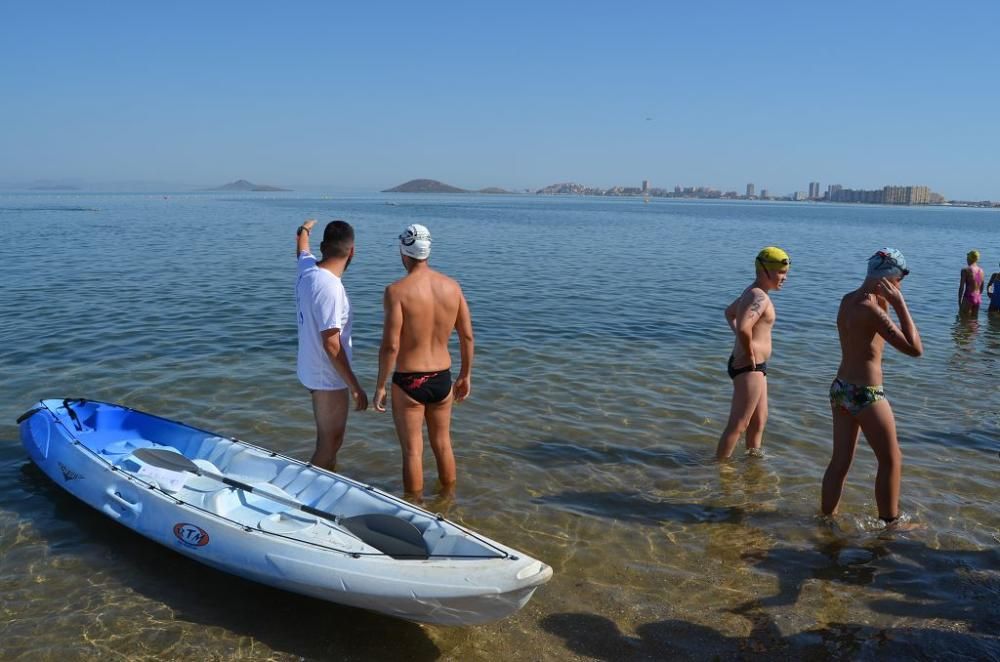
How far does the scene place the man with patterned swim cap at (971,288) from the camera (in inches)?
659

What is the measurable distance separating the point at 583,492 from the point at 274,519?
295cm

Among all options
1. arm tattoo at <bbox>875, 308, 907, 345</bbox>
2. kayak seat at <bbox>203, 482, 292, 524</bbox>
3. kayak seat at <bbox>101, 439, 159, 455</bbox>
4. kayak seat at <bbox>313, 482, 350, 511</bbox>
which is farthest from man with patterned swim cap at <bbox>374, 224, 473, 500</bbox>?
arm tattoo at <bbox>875, 308, 907, 345</bbox>

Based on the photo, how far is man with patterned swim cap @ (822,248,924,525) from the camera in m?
5.12

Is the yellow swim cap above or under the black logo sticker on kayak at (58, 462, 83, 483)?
above

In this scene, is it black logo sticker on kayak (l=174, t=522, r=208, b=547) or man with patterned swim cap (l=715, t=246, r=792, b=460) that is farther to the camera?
man with patterned swim cap (l=715, t=246, r=792, b=460)

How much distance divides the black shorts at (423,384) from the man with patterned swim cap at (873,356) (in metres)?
3.13

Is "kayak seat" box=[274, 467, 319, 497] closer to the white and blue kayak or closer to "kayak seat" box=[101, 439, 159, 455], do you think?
the white and blue kayak

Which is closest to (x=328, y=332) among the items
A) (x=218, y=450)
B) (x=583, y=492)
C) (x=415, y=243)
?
(x=415, y=243)

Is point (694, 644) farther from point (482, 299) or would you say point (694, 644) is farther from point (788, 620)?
point (482, 299)

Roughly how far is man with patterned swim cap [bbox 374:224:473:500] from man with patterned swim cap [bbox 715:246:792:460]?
Answer: 8.83 ft

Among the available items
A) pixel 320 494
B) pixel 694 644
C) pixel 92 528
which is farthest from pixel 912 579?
pixel 92 528

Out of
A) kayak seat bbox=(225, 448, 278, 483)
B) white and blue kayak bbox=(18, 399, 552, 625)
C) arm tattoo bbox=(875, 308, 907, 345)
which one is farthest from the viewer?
kayak seat bbox=(225, 448, 278, 483)

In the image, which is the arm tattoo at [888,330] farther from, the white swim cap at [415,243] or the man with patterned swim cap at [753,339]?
the white swim cap at [415,243]

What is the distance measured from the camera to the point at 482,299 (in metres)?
18.6
